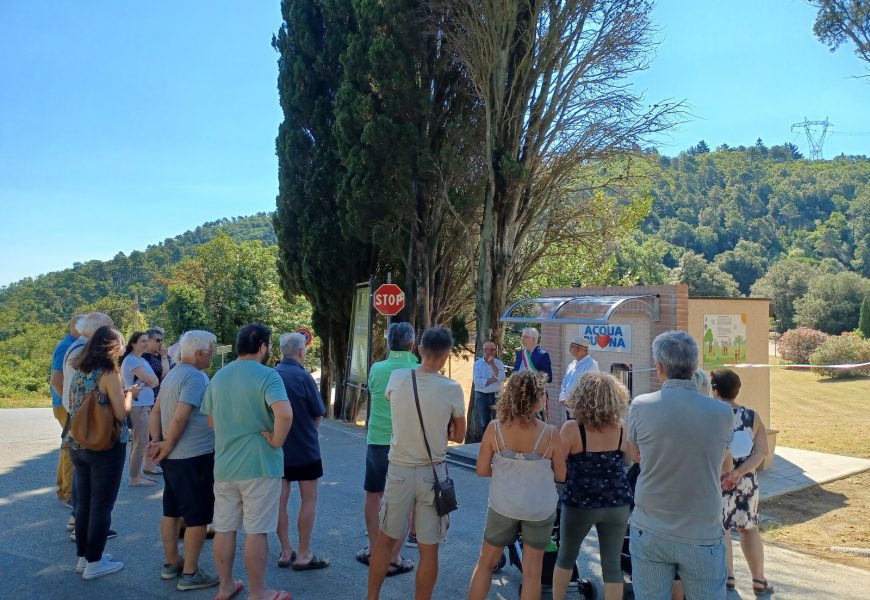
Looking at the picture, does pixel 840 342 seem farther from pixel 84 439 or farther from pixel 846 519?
pixel 84 439

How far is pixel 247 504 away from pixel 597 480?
212cm

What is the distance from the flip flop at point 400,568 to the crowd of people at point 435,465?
19 millimetres

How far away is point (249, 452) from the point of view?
155 inches

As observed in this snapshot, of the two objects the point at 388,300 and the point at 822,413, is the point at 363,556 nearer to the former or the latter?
the point at 388,300

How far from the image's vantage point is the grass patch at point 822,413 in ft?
39.2

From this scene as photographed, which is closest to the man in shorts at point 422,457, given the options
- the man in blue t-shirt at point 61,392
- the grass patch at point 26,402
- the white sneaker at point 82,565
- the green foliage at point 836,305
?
the white sneaker at point 82,565

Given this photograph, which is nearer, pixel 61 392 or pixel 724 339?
pixel 61 392

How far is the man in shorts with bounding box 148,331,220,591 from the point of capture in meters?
4.21

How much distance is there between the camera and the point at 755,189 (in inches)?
4712

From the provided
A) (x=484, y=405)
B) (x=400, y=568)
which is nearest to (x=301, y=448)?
(x=400, y=568)

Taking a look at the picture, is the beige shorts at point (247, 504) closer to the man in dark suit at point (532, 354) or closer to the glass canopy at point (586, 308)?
the man in dark suit at point (532, 354)

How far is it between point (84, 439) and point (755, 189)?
13265cm

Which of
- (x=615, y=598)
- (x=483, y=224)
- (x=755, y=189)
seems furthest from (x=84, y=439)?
(x=755, y=189)

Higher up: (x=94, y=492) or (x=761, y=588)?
(x=94, y=492)
